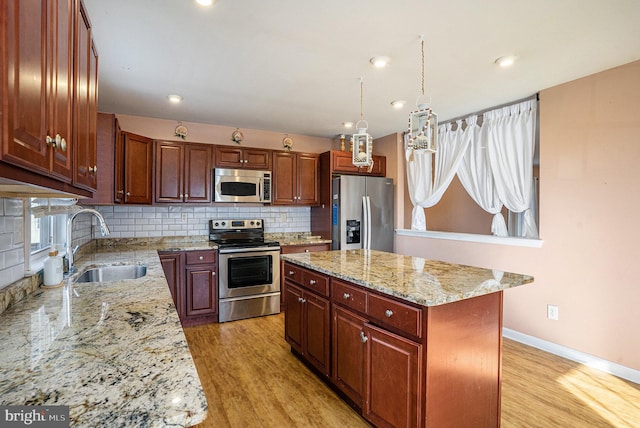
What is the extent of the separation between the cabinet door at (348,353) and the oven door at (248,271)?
1968 millimetres

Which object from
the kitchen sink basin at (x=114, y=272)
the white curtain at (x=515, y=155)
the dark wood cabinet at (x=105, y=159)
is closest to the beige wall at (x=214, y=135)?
the dark wood cabinet at (x=105, y=159)

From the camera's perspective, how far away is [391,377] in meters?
1.69

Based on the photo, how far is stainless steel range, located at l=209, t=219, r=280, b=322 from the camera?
12.5 feet

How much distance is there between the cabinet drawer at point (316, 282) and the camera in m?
2.29

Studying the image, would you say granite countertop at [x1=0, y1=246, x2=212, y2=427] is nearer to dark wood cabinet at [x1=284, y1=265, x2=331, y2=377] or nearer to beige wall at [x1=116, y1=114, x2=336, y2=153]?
dark wood cabinet at [x1=284, y1=265, x2=331, y2=377]

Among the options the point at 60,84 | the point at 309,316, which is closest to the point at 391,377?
the point at 309,316

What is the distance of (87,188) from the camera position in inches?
54.8

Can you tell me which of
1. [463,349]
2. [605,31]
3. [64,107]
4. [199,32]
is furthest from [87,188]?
[605,31]

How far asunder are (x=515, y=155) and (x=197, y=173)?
3637mm

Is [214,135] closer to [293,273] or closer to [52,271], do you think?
[293,273]

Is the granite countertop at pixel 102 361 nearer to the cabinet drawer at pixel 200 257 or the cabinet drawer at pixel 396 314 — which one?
the cabinet drawer at pixel 396 314

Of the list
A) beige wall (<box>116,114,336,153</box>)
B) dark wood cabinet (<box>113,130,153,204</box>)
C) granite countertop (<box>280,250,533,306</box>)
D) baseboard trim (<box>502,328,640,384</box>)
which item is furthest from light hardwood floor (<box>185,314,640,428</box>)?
beige wall (<box>116,114,336,153</box>)

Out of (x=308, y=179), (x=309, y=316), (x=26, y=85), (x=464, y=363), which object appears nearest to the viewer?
(x=26, y=85)

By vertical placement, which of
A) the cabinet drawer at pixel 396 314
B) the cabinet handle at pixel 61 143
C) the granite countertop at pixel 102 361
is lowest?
the cabinet drawer at pixel 396 314
